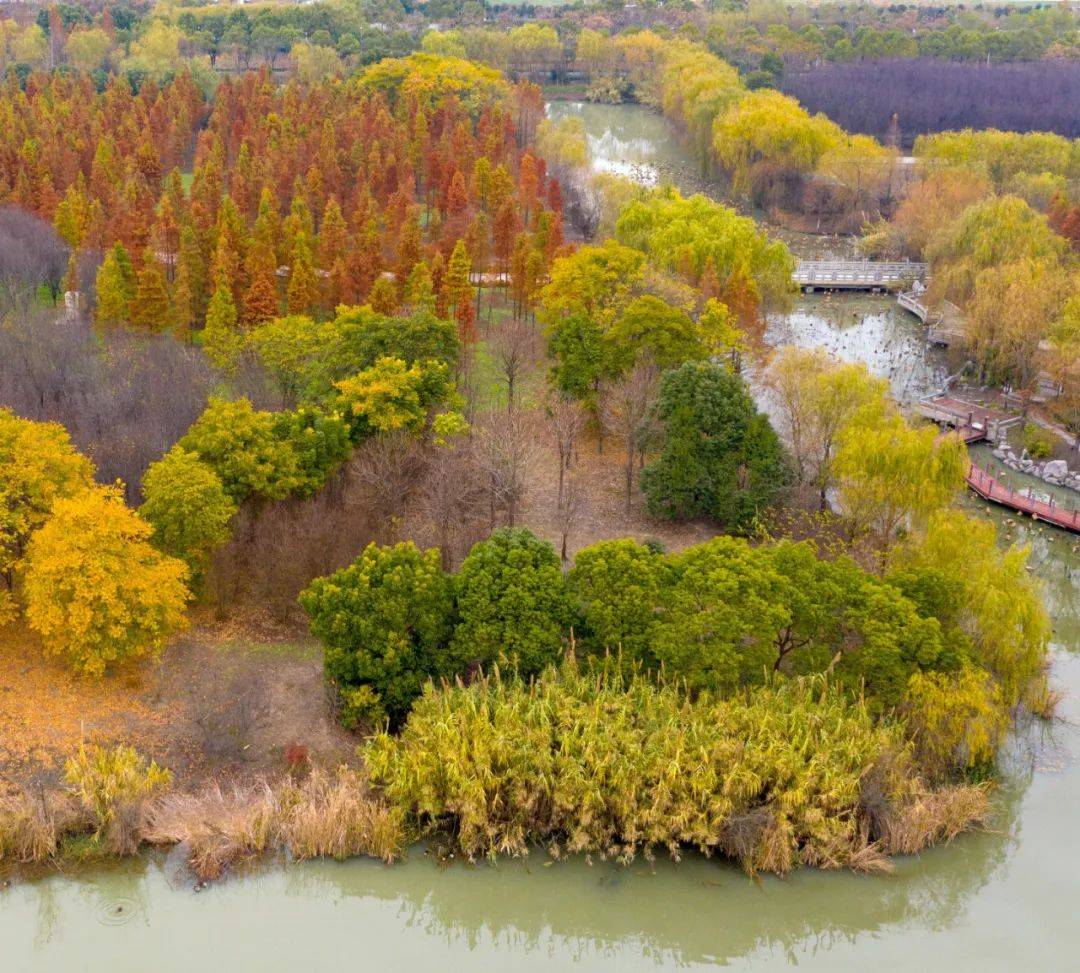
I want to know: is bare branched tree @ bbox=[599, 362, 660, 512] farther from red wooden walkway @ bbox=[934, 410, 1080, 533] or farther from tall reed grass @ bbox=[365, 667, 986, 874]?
tall reed grass @ bbox=[365, 667, 986, 874]

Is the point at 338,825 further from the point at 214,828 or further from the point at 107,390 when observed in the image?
the point at 107,390

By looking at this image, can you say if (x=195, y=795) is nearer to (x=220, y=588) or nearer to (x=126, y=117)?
(x=220, y=588)

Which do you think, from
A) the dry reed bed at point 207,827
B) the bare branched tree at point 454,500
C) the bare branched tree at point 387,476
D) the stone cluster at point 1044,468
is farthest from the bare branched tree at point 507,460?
the stone cluster at point 1044,468

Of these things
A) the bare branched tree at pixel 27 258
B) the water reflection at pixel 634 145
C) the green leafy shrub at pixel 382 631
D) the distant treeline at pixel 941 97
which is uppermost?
the distant treeline at pixel 941 97

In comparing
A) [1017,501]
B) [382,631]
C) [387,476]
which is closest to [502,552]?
[382,631]

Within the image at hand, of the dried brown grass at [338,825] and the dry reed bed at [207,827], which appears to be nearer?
the dry reed bed at [207,827]

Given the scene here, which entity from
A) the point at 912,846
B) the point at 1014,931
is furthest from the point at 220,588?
the point at 1014,931

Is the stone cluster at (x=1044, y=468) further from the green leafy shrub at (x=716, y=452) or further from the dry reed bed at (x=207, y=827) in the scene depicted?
the dry reed bed at (x=207, y=827)
